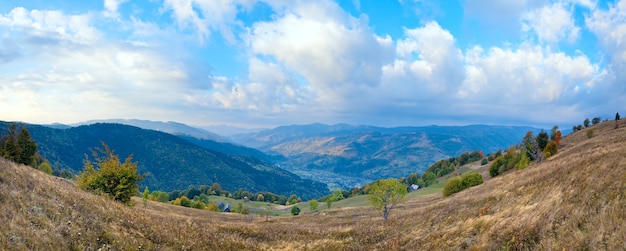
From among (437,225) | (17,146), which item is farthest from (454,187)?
(17,146)

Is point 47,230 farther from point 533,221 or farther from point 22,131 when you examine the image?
point 22,131

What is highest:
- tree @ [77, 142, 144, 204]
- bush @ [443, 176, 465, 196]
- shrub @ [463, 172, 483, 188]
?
tree @ [77, 142, 144, 204]

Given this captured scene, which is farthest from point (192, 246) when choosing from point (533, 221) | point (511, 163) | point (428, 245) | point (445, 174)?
point (445, 174)

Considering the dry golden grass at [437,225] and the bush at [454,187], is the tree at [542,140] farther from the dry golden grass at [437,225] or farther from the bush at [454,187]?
the dry golden grass at [437,225]

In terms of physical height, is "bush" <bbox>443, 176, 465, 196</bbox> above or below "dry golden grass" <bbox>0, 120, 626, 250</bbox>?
below

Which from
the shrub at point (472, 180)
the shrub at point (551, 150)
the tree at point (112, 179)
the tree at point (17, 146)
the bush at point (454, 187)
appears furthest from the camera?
the shrub at point (472, 180)

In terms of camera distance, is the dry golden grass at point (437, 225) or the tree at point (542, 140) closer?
the dry golden grass at point (437, 225)

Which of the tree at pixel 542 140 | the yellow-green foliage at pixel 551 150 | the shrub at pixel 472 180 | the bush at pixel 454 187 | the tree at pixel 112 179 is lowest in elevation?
the bush at pixel 454 187

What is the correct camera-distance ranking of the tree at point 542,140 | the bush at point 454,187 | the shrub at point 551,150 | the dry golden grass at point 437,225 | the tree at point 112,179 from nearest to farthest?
the dry golden grass at point 437,225
the tree at point 112,179
the shrub at point 551,150
the bush at point 454,187
the tree at point 542,140

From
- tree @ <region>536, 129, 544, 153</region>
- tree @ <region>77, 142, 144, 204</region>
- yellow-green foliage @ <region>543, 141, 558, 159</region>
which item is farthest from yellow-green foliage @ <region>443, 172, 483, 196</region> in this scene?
tree @ <region>77, 142, 144, 204</region>

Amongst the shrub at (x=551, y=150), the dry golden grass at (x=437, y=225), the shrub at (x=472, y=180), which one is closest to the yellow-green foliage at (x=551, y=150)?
the shrub at (x=551, y=150)

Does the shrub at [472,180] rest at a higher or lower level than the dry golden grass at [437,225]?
lower

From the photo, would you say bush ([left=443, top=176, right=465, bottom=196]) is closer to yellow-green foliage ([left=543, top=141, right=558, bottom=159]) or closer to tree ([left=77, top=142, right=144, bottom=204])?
yellow-green foliage ([left=543, top=141, right=558, bottom=159])

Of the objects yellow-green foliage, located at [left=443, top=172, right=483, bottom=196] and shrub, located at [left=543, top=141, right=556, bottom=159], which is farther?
yellow-green foliage, located at [left=443, top=172, right=483, bottom=196]
